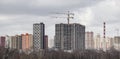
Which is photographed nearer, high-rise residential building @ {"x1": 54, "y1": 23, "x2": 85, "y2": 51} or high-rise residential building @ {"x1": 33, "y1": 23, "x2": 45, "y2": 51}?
high-rise residential building @ {"x1": 54, "y1": 23, "x2": 85, "y2": 51}

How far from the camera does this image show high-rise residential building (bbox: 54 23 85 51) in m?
168

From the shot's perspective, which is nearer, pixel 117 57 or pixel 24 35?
pixel 117 57

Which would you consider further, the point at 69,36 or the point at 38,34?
the point at 38,34

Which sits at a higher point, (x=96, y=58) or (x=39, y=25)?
(x=39, y=25)

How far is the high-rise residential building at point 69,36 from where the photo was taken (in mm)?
168375

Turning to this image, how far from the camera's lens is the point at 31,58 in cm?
8881

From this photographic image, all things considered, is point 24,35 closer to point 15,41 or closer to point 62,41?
point 15,41

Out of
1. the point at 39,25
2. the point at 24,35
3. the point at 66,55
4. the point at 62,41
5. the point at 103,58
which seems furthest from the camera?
the point at 24,35

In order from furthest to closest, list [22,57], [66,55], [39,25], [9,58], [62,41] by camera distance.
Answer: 1. [39,25]
2. [62,41]
3. [66,55]
4. [22,57]
5. [9,58]

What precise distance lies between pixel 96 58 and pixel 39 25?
2851 inches

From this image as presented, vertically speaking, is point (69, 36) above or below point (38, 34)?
below

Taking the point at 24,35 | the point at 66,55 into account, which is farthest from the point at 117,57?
the point at 24,35

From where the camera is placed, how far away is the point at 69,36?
17588 centimetres

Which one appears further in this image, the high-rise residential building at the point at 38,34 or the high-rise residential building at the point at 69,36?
the high-rise residential building at the point at 38,34
